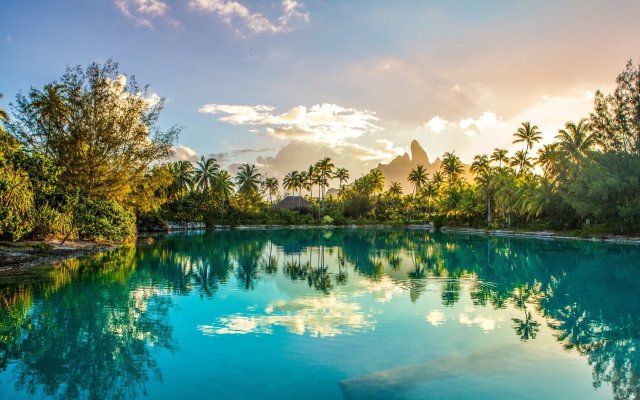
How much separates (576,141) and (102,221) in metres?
48.9

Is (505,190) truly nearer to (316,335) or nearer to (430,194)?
(430,194)

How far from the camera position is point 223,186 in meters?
67.8

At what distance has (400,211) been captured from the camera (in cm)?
8612

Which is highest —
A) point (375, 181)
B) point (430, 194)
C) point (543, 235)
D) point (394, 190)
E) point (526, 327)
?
point (375, 181)

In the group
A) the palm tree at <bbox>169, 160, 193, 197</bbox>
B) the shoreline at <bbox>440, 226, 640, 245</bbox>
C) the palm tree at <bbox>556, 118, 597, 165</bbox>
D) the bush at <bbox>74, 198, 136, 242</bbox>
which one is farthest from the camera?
the palm tree at <bbox>169, 160, 193, 197</bbox>

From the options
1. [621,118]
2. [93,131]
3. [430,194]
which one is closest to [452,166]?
[430,194]

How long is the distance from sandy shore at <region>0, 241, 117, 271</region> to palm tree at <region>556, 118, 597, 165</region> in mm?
47796

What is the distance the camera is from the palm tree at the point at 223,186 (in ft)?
222

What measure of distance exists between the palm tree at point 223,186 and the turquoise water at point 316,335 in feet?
161

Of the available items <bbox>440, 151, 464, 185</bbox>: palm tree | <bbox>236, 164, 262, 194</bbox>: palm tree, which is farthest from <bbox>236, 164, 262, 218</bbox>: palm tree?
<bbox>440, 151, 464, 185</bbox>: palm tree

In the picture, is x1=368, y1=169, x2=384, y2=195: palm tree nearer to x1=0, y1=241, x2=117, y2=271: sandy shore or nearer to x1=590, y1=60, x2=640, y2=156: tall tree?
x1=590, y1=60, x2=640, y2=156: tall tree

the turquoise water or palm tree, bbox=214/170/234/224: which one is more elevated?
palm tree, bbox=214/170/234/224

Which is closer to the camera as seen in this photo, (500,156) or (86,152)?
(86,152)

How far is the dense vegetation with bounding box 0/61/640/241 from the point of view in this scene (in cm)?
2347
